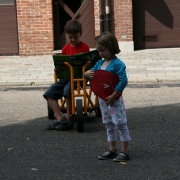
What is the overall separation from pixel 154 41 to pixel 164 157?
40.0 ft

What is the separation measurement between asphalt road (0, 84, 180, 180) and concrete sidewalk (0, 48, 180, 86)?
221 centimetres

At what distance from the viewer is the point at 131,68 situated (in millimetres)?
14102

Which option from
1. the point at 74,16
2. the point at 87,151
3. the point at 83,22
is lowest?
the point at 87,151

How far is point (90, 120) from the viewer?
27.7ft

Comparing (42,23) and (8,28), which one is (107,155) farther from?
(8,28)

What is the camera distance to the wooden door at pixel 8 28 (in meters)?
17.6

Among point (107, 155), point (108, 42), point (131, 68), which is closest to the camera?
point (108, 42)

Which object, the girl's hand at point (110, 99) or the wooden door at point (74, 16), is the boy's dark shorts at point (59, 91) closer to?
the girl's hand at point (110, 99)

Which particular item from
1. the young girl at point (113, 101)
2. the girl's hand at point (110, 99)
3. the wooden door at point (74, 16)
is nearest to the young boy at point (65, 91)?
the young girl at point (113, 101)

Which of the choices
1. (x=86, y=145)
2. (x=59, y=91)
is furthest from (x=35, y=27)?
(x=86, y=145)

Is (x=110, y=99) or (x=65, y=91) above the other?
(x=110, y=99)

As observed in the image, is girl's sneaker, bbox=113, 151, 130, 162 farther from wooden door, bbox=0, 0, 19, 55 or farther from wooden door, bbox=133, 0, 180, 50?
wooden door, bbox=133, 0, 180, 50

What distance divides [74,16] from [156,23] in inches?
106

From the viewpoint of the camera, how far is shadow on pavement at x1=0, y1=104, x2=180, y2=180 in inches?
223
